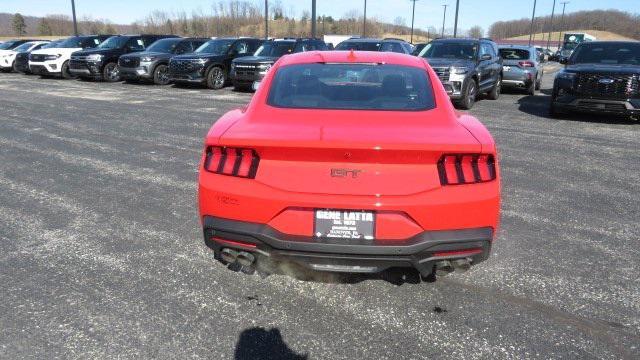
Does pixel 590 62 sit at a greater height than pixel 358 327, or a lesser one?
greater

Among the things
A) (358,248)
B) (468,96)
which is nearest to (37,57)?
(468,96)

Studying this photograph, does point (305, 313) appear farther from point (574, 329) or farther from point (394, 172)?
point (574, 329)

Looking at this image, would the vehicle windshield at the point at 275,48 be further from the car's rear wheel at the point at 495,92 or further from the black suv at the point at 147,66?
the car's rear wheel at the point at 495,92

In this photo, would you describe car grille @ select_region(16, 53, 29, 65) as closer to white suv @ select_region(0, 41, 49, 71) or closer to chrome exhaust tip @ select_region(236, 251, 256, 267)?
white suv @ select_region(0, 41, 49, 71)

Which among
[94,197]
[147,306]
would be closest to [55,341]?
[147,306]

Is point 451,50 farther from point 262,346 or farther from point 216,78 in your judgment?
point 262,346

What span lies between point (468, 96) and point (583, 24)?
155856mm

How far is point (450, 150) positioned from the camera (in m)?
2.72

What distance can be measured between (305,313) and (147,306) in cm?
100

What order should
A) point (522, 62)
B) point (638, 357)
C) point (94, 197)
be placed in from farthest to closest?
point (522, 62), point (94, 197), point (638, 357)

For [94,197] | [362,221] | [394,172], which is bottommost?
[94,197]

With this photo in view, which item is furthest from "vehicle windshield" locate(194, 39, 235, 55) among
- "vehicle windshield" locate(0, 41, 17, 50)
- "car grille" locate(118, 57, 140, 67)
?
"vehicle windshield" locate(0, 41, 17, 50)

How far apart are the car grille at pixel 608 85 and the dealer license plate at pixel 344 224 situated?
29.5 feet

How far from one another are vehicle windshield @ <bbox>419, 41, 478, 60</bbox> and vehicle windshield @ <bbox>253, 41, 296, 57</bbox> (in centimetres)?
518
